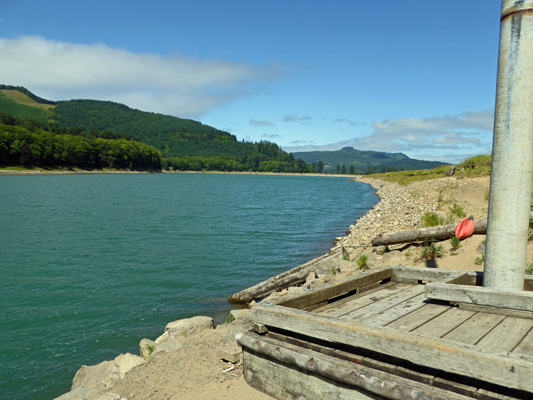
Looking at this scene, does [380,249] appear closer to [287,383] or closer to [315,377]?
[287,383]

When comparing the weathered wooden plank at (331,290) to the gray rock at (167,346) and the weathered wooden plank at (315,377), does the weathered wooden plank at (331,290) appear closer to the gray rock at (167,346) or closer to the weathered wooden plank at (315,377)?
the weathered wooden plank at (315,377)

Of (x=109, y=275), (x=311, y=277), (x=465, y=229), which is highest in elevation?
(x=465, y=229)

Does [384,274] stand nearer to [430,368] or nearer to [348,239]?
[430,368]

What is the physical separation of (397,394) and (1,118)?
160 metres

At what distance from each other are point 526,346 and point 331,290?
2.45m

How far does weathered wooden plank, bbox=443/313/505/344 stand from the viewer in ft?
13.0

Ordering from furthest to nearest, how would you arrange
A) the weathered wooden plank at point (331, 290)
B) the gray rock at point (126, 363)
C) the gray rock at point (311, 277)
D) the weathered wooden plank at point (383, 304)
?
the gray rock at point (311, 277) < the gray rock at point (126, 363) < the weathered wooden plank at point (331, 290) < the weathered wooden plank at point (383, 304)

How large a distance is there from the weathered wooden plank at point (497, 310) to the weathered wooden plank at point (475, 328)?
7cm

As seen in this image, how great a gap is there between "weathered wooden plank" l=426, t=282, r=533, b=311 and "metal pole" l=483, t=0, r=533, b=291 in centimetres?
33

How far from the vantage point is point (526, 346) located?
371cm

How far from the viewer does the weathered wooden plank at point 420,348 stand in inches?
120

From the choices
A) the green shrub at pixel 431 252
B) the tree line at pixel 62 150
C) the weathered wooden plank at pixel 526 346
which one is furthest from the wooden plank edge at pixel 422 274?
the tree line at pixel 62 150

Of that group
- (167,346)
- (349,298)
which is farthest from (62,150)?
(349,298)

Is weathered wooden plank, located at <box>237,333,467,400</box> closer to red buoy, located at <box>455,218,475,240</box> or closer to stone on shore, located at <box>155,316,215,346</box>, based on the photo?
stone on shore, located at <box>155,316,215,346</box>
